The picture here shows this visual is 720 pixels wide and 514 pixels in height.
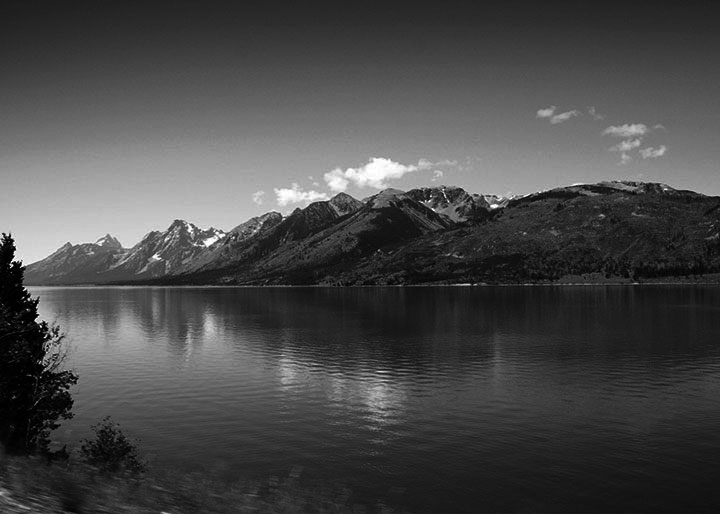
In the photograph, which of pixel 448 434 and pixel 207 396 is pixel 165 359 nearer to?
pixel 207 396

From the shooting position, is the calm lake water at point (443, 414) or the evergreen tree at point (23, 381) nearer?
the calm lake water at point (443, 414)

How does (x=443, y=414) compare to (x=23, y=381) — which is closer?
(x=23, y=381)

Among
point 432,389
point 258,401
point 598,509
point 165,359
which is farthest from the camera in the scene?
point 165,359

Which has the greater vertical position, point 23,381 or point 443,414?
point 23,381

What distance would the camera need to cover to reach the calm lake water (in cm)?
3997

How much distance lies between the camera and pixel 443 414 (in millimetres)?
59500

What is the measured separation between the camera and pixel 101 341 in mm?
135625

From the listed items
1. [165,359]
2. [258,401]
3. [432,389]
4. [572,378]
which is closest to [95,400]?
[258,401]

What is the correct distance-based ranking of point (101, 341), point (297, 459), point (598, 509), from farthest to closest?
point (101, 341) → point (297, 459) → point (598, 509)

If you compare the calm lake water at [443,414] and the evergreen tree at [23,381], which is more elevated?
the evergreen tree at [23,381]

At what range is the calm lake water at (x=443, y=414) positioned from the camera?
3997 centimetres

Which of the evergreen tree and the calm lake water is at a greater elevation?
the evergreen tree

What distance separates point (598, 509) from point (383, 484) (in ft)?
49.8

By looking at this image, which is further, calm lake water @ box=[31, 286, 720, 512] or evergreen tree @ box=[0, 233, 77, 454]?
evergreen tree @ box=[0, 233, 77, 454]
